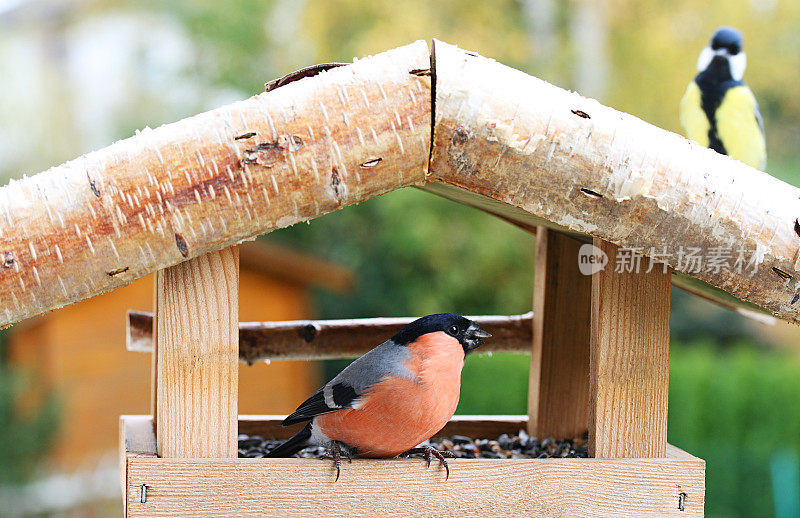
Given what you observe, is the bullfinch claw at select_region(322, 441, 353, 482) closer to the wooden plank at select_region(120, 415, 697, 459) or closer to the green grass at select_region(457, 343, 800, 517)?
the wooden plank at select_region(120, 415, 697, 459)

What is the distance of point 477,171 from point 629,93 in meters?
12.7

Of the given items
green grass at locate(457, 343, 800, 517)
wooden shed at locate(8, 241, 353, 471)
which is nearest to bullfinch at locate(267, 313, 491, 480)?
wooden shed at locate(8, 241, 353, 471)

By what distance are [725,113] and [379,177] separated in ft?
4.99

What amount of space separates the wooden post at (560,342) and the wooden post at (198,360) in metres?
1.09

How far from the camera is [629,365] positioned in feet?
5.36

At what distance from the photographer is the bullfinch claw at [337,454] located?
1508 millimetres

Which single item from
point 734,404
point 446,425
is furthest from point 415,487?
point 734,404

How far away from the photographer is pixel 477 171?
4.54 feet

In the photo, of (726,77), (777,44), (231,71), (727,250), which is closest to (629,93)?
(777,44)

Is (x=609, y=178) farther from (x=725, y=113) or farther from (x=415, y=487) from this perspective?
(x=725, y=113)

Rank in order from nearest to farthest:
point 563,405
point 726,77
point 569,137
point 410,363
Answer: point 569,137
point 410,363
point 563,405
point 726,77

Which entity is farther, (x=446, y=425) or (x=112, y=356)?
(x=112, y=356)

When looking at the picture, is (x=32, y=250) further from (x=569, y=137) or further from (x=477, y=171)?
(x=569, y=137)

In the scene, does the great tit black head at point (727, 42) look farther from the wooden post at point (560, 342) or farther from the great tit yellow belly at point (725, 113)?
the wooden post at point (560, 342)
